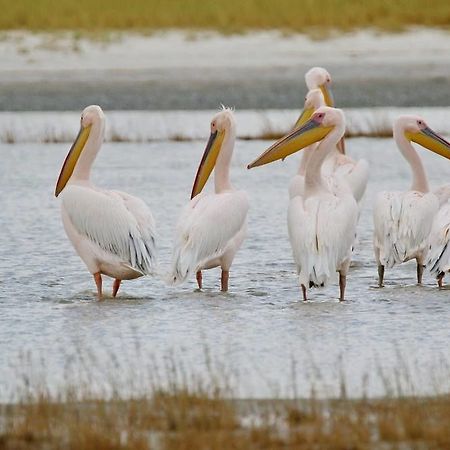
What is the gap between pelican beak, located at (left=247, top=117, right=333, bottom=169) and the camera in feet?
24.3

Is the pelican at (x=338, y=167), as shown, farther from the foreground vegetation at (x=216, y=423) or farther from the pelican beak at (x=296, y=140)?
the foreground vegetation at (x=216, y=423)

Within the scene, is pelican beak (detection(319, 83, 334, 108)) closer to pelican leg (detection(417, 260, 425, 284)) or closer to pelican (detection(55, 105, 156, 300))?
pelican leg (detection(417, 260, 425, 284))

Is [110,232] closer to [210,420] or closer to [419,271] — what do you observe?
[419,271]

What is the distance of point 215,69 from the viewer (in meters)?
21.5

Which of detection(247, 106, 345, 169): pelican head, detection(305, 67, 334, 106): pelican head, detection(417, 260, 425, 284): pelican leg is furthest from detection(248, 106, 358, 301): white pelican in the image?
detection(305, 67, 334, 106): pelican head

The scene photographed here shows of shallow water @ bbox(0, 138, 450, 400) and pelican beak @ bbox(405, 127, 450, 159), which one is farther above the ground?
pelican beak @ bbox(405, 127, 450, 159)

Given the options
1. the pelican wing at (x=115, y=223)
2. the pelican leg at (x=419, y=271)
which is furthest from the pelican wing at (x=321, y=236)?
the pelican wing at (x=115, y=223)

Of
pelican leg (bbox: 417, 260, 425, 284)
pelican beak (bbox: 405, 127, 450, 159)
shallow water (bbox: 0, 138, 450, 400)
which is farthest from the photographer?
pelican beak (bbox: 405, 127, 450, 159)

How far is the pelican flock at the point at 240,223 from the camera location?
22.2 feet

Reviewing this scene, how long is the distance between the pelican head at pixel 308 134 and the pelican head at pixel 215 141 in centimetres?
35

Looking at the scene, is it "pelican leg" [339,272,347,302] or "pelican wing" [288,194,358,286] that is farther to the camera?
"pelican leg" [339,272,347,302]

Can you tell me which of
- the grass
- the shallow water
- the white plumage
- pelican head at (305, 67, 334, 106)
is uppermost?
the grass

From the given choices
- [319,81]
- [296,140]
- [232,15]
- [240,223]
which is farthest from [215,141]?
[232,15]

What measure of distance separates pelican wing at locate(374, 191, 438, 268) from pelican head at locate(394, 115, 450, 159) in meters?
0.65
